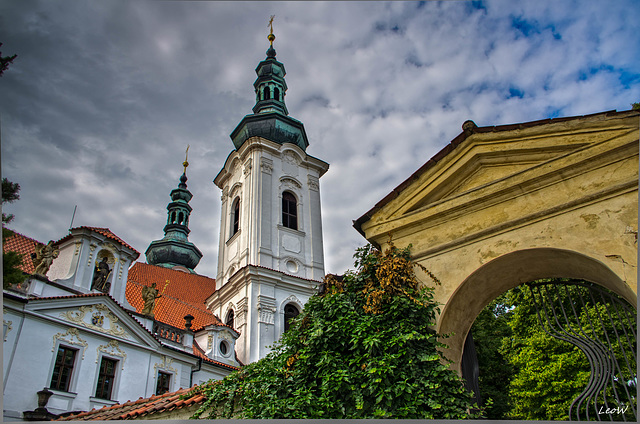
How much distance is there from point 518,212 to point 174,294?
2286 cm

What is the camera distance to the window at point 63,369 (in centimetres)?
1380

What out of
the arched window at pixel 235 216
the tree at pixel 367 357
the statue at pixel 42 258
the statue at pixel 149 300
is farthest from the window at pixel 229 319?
the tree at pixel 367 357

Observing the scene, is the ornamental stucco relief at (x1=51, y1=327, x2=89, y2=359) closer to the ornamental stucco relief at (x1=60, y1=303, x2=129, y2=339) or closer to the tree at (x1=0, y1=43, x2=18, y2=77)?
the ornamental stucco relief at (x1=60, y1=303, x2=129, y2=339)

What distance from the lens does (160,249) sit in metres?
37.5

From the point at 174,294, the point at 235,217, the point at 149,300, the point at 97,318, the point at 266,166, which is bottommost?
the point at 97,318

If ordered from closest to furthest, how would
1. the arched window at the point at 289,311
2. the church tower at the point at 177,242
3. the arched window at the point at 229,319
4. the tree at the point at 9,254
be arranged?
1. the tree at the point at 9,254
2. the arched window at the point at 289,311
3. the arched window at the point at 229,319
4. the church tower at the point at 177,242

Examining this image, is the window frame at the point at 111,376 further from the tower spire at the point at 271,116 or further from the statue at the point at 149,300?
the tower spire at the point at 271,116

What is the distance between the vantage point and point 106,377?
15.2m

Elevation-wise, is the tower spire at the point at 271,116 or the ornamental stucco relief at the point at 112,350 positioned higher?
the tower spire at the point at 271,116

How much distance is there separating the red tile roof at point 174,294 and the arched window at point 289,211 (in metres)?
5.55

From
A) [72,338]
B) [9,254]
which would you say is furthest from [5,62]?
[72,338]

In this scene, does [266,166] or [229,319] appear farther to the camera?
[266,166]

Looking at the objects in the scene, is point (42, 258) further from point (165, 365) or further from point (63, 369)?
point (165, 365)

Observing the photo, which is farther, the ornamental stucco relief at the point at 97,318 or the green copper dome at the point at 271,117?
the green copper dome at the point at 271,117
